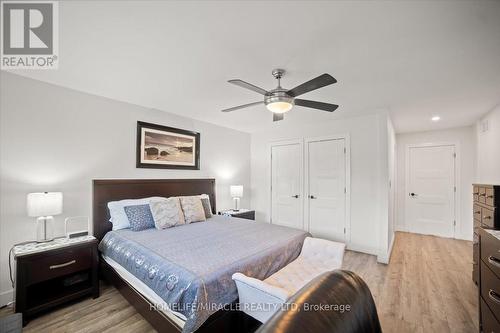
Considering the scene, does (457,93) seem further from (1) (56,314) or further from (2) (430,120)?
(1) (56,314)

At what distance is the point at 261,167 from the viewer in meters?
5.20

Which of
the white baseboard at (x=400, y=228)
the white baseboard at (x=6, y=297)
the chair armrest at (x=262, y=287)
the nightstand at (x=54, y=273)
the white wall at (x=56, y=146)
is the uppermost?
the white wall at (x=56, y=146)

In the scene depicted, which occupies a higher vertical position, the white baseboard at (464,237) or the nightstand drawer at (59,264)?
the nightstand drawer at (59,264)

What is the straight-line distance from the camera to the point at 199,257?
70.7 inches

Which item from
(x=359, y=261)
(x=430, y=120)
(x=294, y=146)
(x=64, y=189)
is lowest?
(x=359, y=261)

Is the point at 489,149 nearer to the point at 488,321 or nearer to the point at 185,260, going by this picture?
the point at 488,321

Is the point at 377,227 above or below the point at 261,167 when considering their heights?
below

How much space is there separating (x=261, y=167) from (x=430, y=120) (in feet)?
11.5

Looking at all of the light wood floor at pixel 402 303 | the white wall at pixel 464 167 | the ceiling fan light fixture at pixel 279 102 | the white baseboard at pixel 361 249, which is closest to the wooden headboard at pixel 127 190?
the light wood floor at pixel 402 303

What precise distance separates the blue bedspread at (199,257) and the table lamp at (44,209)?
1.77 feet

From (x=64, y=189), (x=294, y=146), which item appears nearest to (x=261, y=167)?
(x=294, y=146)

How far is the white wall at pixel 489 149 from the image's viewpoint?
9.96ft

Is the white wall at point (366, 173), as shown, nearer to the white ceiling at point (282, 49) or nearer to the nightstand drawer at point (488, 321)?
the white ceiling at point (282, 49)

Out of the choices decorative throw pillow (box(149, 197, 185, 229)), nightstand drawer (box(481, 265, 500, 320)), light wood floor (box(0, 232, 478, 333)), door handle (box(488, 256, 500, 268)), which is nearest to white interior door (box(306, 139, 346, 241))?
light wood floor (box(0, 232, 478, 333))
